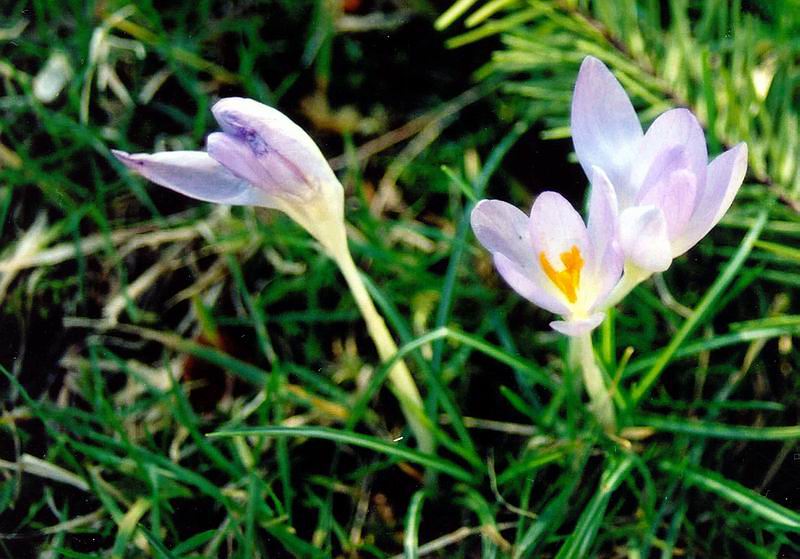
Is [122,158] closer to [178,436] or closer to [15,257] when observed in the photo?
[178,436]

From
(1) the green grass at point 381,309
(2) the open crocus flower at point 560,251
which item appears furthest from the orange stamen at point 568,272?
(1) the green grass at point 381,309

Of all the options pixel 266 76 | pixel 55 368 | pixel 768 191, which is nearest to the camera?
pixel 768 191

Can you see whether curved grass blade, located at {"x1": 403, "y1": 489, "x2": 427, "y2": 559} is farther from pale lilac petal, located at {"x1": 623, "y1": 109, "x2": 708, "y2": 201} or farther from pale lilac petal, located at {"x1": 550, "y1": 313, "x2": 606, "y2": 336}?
pale lilac petal, located at {"x1": 623, "y1": 109, "x2": 708, "y2": 201}

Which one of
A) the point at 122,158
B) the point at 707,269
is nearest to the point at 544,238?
the point at 122,158

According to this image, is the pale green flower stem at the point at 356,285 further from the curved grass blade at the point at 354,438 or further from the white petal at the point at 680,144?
the white petal at the point at 680,144

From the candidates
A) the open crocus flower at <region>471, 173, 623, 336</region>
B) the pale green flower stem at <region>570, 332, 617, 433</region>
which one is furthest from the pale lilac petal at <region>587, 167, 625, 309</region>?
the pale green flower stem at <region>570, 332, 617, 433</region>
